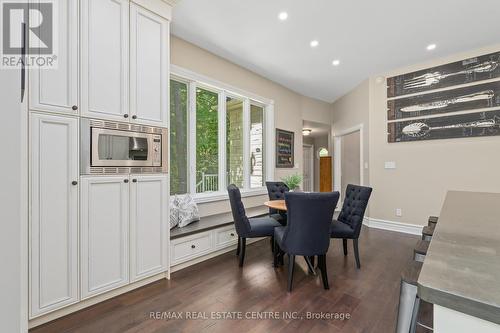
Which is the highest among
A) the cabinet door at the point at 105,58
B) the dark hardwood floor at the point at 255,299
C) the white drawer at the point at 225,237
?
the cabinet door at the point at 105,58

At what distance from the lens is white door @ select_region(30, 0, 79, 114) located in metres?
1.75

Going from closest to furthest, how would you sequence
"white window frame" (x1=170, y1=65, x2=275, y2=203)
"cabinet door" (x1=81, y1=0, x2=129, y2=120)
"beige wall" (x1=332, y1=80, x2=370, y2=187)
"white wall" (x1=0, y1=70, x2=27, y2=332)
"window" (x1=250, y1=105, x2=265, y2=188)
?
"white wall" (x1=0, y1=70, x2=27, y2=332) < "cabinet door" (x1=81, y1=0, x2=129, y2=120) < "white window frame" (x1=170, y1=65, x2=275, y2=203) < "window" (x1=250, y1=105, x2=265, y2=188) < "beige wall" (x1=332, y1=80, x2=370, y2=187)

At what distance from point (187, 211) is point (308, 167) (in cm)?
591

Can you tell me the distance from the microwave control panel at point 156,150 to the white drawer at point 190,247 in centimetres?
91

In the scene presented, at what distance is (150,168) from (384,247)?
11.3 feet

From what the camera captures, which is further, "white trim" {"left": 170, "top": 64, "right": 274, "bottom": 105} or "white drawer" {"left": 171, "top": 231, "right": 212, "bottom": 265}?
"white trim" {"left": 170, "top": 64, "right": 274, "bottom": 105}

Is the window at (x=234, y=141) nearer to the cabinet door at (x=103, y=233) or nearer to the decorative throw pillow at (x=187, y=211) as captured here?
the decorative throw pillow at (x=187, y=211)

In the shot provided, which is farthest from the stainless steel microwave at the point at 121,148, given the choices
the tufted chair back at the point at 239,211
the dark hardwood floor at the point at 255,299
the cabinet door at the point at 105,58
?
A: the dark hardwood floor at the point at 255,299

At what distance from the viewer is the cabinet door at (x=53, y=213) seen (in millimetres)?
1733

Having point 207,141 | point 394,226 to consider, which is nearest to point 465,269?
point 207,141

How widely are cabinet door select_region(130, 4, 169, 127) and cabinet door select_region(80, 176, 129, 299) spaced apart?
0.70 m

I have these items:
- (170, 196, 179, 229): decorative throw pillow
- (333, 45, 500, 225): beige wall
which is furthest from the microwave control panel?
(333, 45, 500, 225): beige wall

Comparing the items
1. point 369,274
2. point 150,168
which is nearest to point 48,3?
point 150,168

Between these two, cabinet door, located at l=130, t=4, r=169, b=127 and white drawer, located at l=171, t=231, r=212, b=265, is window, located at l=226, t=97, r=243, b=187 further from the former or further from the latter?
cabinet door, located at l=130, t=4, r=169, b=127
